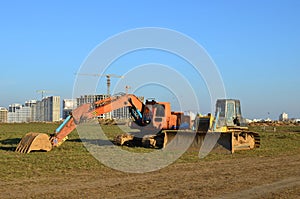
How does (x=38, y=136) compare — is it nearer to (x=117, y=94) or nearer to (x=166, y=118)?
(x=117, y=94)

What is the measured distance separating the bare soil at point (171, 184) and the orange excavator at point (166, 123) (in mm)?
6844

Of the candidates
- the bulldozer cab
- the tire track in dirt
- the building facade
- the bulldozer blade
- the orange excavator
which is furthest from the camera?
the building facade

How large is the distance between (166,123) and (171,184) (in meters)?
11.4

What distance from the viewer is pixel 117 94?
2264 centimetres

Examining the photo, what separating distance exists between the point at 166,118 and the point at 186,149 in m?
1.98

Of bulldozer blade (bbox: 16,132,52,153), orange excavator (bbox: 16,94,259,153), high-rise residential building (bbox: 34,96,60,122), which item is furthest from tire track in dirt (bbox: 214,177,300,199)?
high-rise residential building (bbox: 34,96,60,122)

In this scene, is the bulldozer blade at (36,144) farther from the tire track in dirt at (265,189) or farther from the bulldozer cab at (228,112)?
the tire track in dirt at (265,189)

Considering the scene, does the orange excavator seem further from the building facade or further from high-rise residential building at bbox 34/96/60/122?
the building facade

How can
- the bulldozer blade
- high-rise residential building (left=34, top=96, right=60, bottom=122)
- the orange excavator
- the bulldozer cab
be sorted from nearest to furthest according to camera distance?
the bulldozer blade
the orange excavator
the bulldozer cab
high-rise residential building (left=34, top=96, right=60, bottom=122)

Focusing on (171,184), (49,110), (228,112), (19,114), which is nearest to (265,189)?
(171,184)

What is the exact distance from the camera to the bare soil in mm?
9719

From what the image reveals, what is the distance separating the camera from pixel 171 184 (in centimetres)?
1116

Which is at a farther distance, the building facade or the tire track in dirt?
the building facade

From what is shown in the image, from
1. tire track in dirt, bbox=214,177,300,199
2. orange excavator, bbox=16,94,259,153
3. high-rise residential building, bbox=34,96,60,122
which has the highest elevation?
high-rise residential building, bbox=34,96,60,122
